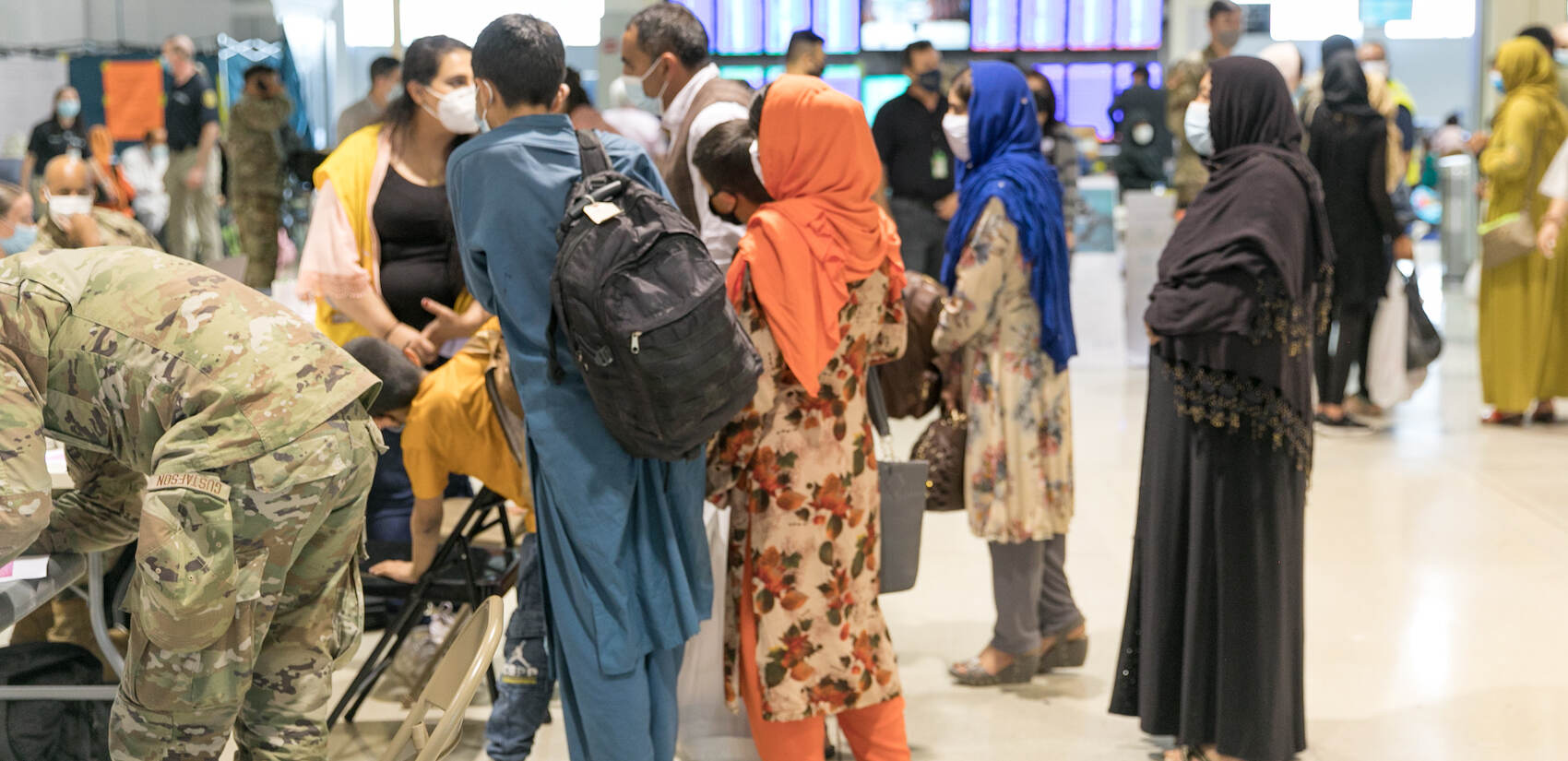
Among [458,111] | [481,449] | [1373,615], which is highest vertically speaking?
[458,111]

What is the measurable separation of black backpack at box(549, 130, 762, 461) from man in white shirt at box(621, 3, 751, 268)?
113 centimetres

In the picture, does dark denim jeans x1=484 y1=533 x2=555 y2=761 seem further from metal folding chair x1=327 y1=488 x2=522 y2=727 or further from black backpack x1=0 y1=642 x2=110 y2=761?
black backpack x1=0 y1=642 x2=110 y2=761

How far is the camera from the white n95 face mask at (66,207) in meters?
3.74

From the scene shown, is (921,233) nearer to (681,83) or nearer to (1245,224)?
(681,83)

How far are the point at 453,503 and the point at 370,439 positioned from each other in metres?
1.62

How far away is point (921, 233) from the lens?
7.37 metres

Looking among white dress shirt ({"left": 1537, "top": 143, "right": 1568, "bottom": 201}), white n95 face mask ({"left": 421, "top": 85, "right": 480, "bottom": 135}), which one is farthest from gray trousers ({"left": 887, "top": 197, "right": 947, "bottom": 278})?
white n95 face mask ({"left": 421, "top": 85, "right": 480, "bottom": 135})

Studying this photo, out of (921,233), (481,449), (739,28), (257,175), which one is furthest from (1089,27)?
(481,449)

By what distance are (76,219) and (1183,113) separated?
666cm

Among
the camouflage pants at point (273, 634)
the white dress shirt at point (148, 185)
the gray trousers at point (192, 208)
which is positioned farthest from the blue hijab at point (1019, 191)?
the white dress shirt at point (148, 185)

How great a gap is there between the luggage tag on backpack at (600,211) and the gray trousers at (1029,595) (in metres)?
1.62

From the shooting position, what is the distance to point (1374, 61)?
291 inches

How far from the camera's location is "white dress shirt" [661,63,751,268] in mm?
3320

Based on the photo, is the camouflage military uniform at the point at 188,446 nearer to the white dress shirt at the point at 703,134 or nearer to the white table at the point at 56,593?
the white table at the point at 56,593
